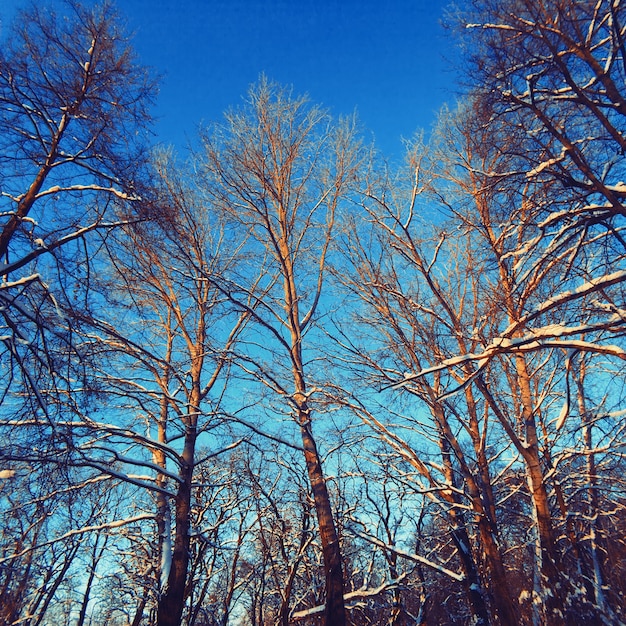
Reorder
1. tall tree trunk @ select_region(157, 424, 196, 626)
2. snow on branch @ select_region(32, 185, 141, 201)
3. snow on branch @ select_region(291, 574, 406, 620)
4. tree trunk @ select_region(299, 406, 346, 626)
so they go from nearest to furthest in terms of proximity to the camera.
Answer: snow on branch @ select_region(32, 185, 141, 201)
tree trunk @ select_region(299, 406, 346, 626)
tall tree trunk @ select_region(157, 424, 196, 626)
snow on branch @ select_region(291, 574, 406, 620)

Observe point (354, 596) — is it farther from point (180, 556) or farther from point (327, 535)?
point (180, 556)

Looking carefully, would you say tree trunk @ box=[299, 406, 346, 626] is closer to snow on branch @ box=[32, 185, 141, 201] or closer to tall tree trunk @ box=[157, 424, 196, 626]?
tall tree trunk @ box=[157, 424, 196, 626]

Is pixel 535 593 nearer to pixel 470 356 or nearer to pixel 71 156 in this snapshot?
pixel 470 356

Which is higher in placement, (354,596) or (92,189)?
(92,189)

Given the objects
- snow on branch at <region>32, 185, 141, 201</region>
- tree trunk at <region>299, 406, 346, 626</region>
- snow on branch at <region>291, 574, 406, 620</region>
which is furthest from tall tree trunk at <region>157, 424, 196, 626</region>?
snow on branch at <region>32, 185, 141, 201</region>

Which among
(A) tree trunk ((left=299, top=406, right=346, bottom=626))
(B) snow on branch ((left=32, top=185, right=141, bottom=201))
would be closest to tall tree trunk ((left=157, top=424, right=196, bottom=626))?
(A) tree trunk ((left=299, top=406, right=346, bottom=626))

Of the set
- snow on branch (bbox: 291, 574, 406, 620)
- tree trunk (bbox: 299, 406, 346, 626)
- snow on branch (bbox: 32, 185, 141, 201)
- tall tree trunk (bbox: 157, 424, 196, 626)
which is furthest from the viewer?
snow on branch (bbox: 291, 574, 406, 620)

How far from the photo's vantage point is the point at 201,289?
11.1 metres

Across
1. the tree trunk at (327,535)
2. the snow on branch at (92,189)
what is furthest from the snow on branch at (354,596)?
the snow on branch at (92,189)

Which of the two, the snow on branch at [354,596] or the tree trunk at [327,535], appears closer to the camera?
the tree trunk at [327,535]

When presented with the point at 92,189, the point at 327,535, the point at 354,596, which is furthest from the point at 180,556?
the point at 92,189

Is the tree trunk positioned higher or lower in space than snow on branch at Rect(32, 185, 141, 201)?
lower

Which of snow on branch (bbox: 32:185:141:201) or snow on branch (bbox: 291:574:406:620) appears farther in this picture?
snow on branch (bbox: 291:574:406:620)

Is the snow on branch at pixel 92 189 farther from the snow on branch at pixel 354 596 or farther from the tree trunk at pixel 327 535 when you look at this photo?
the snow on branch at pixel 354 596
